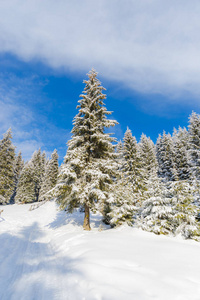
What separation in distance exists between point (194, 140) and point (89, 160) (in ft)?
62.9

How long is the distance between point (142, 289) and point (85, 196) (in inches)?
301

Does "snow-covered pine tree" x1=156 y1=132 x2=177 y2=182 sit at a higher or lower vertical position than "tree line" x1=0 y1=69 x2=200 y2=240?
higher

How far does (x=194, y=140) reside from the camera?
2333cm

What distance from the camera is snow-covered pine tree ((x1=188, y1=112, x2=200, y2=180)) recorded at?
22308 millimetres

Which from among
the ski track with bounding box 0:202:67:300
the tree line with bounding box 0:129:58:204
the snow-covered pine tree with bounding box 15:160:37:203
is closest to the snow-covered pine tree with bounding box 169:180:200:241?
the ski track with bounding box 0:202:67:300

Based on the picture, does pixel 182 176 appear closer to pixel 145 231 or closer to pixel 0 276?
pixel 145 231

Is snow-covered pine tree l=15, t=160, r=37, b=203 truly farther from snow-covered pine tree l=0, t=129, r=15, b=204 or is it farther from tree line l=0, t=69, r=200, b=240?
tree line l=0, t=69, r=200, b=240

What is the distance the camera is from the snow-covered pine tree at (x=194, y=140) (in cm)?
2231

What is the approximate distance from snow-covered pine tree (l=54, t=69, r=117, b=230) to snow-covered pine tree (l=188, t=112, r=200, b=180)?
16.1 metres

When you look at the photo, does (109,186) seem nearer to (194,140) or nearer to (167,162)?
(194,140)

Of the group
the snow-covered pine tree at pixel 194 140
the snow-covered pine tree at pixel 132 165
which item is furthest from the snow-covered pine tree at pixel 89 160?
the snow-covered pine tree at pixel 194 140

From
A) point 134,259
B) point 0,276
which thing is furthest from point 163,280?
point 0,276

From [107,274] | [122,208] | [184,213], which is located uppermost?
[122,208]

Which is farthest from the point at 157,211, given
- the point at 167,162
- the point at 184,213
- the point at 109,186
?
the point at 167,162
